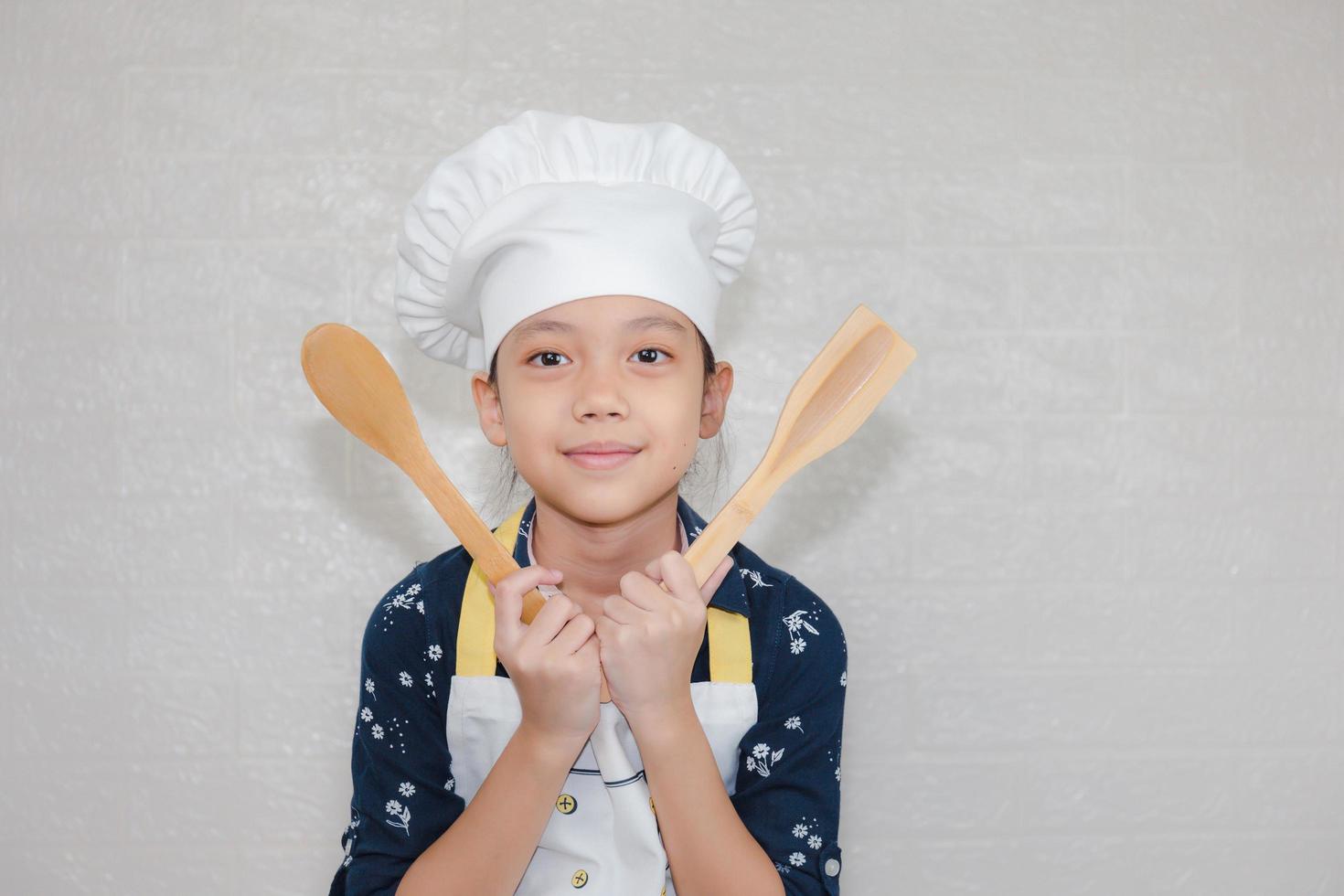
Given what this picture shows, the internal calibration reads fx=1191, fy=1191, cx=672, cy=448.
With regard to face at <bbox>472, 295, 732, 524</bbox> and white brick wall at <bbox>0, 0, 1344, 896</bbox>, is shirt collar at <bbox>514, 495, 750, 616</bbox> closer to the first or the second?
Answer: face at <bbox>472, 295, 732, 524</bbox>

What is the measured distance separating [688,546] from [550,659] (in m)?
0.21

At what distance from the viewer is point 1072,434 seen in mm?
1506

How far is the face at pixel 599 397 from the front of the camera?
32.2 inches

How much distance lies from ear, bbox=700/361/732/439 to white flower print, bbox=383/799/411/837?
36 cm

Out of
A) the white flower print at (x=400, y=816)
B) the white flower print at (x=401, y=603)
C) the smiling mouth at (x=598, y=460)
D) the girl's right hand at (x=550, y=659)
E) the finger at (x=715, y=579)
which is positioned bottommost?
the white flower print at (x=400, y=816)

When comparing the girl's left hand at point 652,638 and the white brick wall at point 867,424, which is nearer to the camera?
the girl's left hand at point 652,638

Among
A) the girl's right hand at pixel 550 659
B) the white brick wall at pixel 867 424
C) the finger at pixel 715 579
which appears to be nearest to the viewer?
the girl's right hand at pixel 550 659

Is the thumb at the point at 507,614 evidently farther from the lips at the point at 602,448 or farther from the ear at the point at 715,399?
the ear at the point at 715,399

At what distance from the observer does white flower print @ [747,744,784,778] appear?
91 centimetres

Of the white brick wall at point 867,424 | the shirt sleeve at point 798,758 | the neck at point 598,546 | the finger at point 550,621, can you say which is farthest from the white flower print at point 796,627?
the white brick wall at point 867,424

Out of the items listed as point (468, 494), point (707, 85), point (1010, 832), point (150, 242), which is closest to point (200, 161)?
point (150, 242)

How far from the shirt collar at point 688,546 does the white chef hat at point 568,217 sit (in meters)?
0.15

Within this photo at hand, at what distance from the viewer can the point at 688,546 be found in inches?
37.5

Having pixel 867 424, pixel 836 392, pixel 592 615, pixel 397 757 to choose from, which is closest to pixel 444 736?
pixel 397 757
